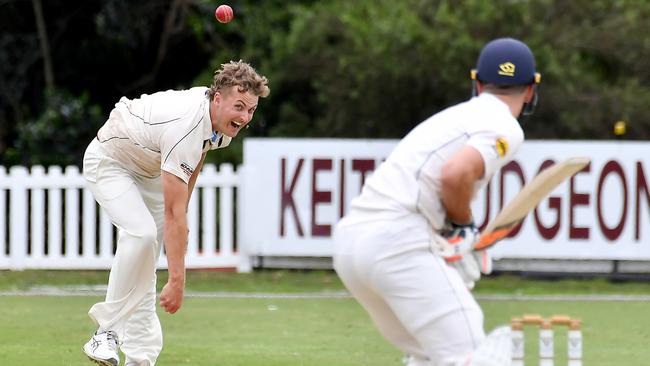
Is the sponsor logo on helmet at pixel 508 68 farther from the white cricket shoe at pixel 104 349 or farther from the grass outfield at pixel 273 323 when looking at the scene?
the grass outfield at pixel 273 323

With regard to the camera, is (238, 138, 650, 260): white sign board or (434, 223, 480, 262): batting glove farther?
(238, 138, 650, 260): white sign board

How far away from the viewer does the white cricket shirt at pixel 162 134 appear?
6883 millimetres

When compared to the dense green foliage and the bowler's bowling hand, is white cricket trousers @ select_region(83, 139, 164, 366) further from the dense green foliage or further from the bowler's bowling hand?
the dense green foliage

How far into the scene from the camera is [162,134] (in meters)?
7.01

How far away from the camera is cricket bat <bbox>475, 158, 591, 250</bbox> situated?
5266mm

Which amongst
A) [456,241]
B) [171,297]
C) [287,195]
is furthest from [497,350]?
[287,195]

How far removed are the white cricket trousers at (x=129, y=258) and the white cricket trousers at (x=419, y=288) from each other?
218 centimetres

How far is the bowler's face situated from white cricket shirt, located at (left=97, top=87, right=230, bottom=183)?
41 millimetres

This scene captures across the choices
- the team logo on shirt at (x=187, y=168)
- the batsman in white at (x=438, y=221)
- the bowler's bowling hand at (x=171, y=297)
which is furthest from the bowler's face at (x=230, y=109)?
the batsman in white at (x=438, y=221)

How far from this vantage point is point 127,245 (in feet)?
23.4

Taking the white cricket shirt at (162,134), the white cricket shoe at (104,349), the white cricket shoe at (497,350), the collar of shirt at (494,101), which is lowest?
the white cricket shoe at (104,349)

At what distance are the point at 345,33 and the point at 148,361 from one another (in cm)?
975

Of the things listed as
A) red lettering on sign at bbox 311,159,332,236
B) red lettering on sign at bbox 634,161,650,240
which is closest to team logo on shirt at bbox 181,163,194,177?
red lettering on sign at bbox 311,159,332,236

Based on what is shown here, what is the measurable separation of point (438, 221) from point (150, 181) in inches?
103
